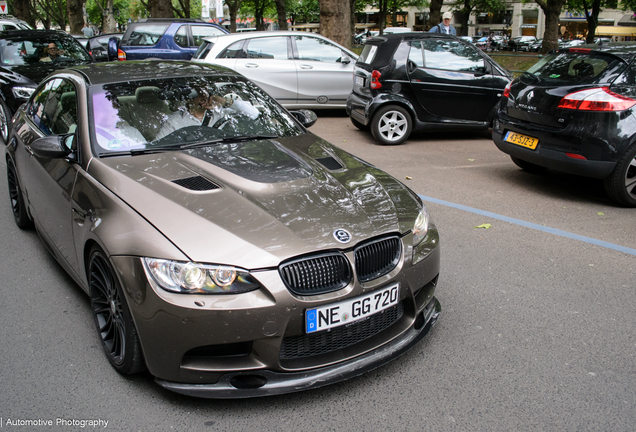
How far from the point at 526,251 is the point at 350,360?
2.61 meters

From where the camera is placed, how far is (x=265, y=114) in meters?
4.37

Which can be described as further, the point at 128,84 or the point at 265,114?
the point at 265,114

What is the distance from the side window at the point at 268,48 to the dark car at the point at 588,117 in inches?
254

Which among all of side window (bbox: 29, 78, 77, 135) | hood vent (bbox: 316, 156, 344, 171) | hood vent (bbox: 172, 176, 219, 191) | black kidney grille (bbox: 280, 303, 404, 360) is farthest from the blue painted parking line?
side window (bbox: 29, 78, 77, 135)

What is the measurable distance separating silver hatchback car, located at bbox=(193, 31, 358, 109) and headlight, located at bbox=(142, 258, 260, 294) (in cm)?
964

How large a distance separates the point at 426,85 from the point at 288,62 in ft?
11.9

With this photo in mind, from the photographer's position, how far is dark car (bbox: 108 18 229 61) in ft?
49.4

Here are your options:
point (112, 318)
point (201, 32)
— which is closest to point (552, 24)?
point (201, 32)

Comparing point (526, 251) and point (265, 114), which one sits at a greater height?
point (265, 114)

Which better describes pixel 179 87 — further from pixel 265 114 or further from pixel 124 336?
pixel 124 336

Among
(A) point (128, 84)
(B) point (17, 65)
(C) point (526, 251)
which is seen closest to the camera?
(A) point (128, 84)

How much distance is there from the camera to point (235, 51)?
11.8m

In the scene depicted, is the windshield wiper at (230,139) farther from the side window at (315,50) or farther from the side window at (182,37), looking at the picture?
the side window at (182,37)

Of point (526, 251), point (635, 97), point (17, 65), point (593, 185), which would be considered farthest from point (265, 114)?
point (17, 65)
